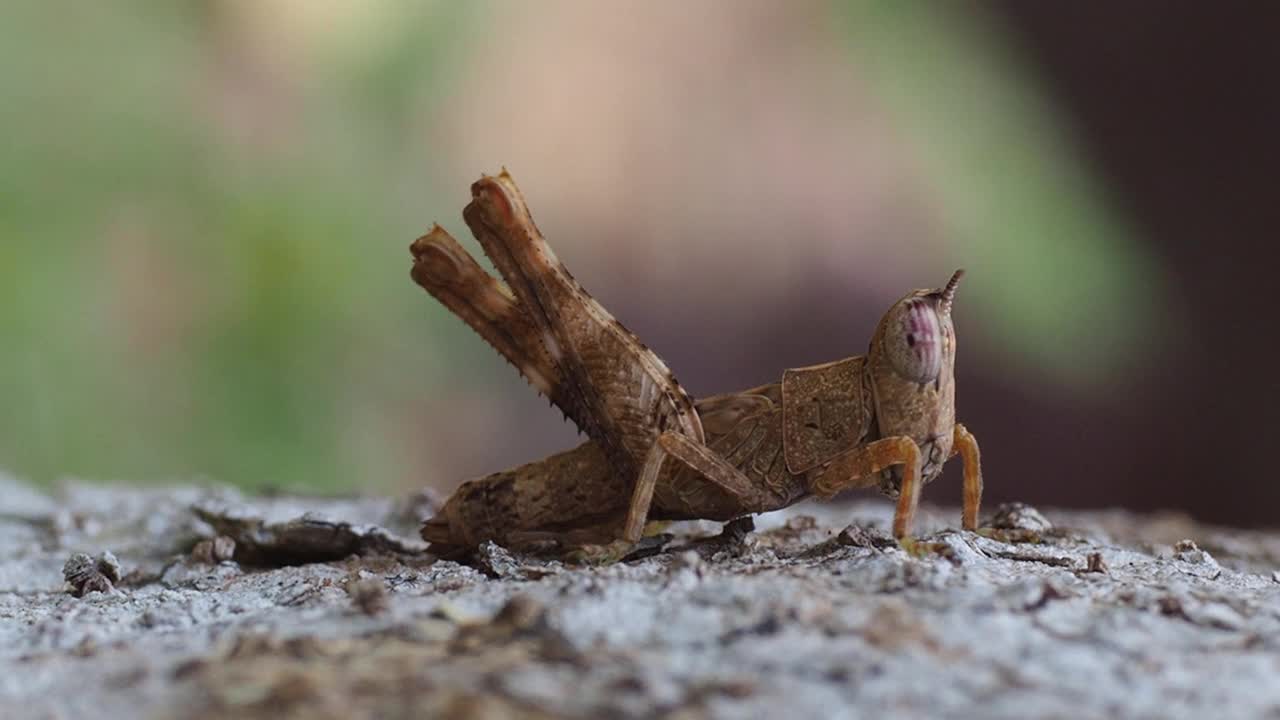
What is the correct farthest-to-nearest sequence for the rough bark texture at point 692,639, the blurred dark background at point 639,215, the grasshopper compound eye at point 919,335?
the blurred dark background at point 639,215, the grasshopper compound eye at point 919,335, the rough bark texture at point 692,639

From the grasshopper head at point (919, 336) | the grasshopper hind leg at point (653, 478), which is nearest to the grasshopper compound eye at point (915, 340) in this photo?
the grasshopper head at point (919, 336)

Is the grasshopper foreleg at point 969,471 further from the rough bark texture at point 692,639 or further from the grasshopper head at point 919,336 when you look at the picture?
the grasshopper head at point 919,336

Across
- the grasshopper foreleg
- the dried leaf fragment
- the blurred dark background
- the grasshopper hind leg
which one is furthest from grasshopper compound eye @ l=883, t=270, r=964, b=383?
the blurred dark background

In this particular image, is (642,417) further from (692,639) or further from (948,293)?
(692,639)

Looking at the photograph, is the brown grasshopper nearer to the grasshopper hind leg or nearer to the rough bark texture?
the grasshopper hind leg

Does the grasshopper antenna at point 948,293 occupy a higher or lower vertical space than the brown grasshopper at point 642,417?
higher

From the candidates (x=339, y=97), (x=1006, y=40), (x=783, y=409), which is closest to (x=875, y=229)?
(x=1006, y=40)
